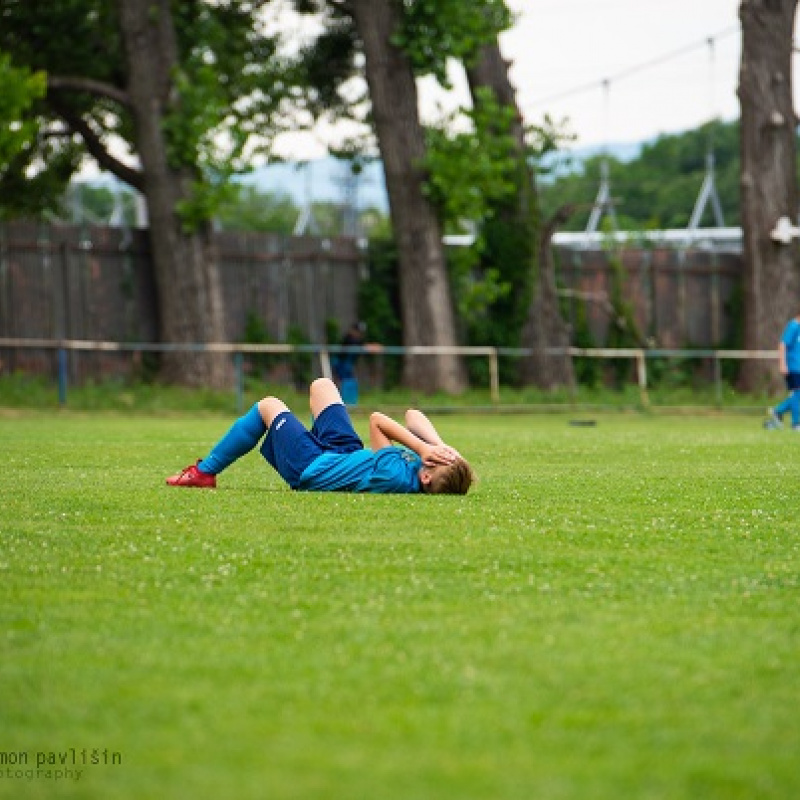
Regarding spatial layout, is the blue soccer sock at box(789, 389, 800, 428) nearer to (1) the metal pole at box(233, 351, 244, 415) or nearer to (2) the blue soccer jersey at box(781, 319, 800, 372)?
(2) the blue soccer jersey at box(781, 319, 800, 372)

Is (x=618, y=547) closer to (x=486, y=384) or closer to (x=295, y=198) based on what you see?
(x=486, y=384)

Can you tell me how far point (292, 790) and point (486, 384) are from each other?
33579 millimetres

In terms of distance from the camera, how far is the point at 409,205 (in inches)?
1492

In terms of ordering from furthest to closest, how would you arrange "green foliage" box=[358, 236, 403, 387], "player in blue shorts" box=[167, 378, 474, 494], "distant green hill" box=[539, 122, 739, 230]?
1. "distant green hill" box=[539, 122, 739, 230]
2. "green foliage" box=[358, 236, 403, 387]
3. "player in blue shorts" box=[167, 378, 474, 494]

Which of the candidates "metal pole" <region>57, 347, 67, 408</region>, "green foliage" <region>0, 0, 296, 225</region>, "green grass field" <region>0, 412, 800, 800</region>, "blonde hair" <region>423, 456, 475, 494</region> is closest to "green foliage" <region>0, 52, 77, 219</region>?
"green foliage" <region>0, 0, 296, 225</region>

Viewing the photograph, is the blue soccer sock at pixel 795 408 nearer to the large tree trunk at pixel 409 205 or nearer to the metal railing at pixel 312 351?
the metal railing at pixel 312 351

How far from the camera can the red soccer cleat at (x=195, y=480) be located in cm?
1459

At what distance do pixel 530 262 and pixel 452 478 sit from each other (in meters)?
26.8

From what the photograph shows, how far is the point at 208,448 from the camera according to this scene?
20.9 metres

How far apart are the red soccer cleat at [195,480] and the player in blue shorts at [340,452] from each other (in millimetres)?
431

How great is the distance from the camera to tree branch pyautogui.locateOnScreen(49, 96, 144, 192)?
3831 centimetres

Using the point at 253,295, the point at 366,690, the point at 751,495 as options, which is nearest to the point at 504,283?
the point at 253,295

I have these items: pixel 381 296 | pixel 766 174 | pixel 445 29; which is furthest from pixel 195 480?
pixel 766 174

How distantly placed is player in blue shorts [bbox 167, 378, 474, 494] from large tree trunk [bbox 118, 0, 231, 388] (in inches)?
836
